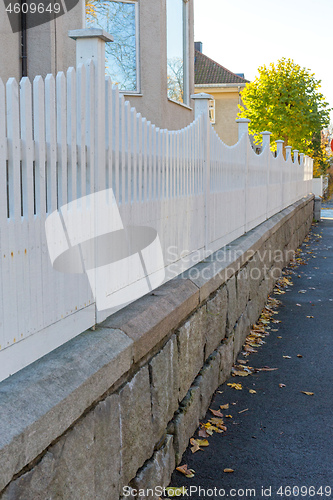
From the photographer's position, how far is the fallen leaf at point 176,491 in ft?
10.8

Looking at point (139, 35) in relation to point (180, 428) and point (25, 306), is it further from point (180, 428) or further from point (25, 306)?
point (25, 306)

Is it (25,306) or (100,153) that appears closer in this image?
(25,306)

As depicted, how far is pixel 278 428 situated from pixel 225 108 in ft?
108

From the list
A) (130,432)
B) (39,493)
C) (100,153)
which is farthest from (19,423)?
(100,153)

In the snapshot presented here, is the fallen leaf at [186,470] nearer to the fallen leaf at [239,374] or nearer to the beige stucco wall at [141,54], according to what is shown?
the fallen leaf at [239,374]

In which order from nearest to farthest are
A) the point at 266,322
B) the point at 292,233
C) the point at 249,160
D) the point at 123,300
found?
the point at 123,300 < the point at 266,322 < the point at 249,160 < the point at 292,233

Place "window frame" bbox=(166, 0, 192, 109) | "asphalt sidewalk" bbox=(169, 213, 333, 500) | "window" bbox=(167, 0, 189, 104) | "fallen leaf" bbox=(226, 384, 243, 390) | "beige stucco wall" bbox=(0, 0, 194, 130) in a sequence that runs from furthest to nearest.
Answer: "window frame" bbox=(166, 0, 192, 109) → "window" bbox=(167, 0, 189, 104) → "beige stucco wall" bbox=(0, 0, 194, 130) → "fallen leaf" bbox=(226, 384, 243, 390) → "asphalt sidewalk" bbox=(169, 213, 333, 500)

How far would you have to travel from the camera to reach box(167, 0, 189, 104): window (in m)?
12.4

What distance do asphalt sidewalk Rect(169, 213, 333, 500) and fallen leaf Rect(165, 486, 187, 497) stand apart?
4 cm

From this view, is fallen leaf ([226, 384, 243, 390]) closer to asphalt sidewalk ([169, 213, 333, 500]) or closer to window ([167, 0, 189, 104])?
asphalt sidewalk ([169, 213, 333, 500])

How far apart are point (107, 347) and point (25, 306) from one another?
20.7 inches

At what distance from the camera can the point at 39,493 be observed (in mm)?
2004

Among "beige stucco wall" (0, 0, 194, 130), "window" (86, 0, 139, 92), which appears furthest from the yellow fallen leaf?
"window" (86, 0, 139, 92)

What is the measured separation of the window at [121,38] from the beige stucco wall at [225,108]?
24.7 meters
